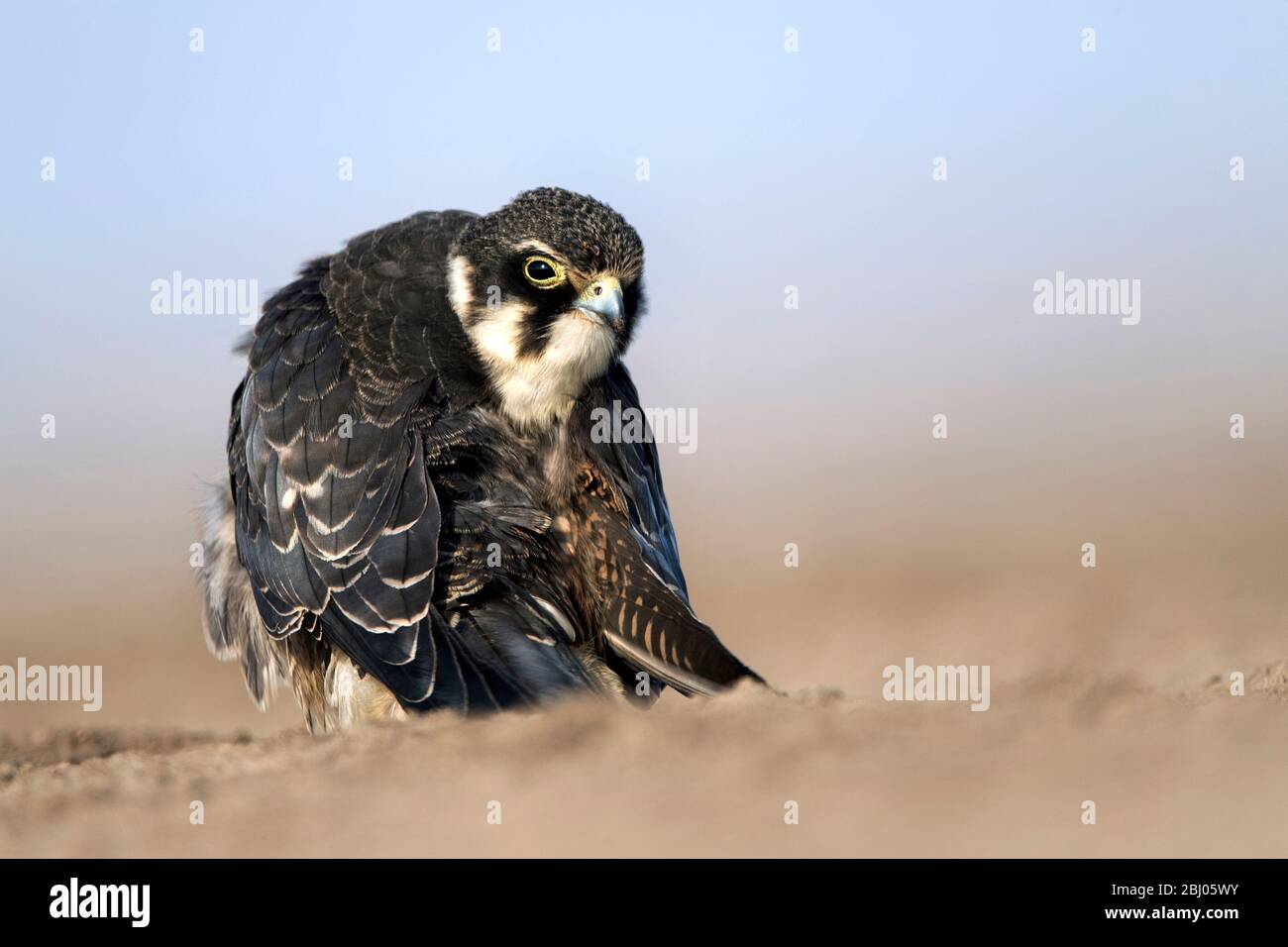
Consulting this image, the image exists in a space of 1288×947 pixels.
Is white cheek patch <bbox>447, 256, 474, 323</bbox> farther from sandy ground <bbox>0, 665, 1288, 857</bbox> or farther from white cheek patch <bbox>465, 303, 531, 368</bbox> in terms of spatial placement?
sandy ground <bbox>0, 665, 1288, 857</bbox>

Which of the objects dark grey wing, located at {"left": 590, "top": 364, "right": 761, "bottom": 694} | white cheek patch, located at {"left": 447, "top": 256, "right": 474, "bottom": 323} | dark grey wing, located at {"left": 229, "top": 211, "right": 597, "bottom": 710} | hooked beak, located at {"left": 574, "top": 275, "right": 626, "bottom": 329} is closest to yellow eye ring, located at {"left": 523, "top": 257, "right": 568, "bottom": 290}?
hooked beak, located at {"left": 574, "top": 275, "right": 626, "bottom": 329}

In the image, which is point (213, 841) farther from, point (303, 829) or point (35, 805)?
point (35, 805)

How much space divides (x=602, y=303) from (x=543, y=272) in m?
0.28

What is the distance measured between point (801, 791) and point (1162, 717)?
1186 millimetres

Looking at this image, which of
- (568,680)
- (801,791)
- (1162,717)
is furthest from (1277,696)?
(568,680)

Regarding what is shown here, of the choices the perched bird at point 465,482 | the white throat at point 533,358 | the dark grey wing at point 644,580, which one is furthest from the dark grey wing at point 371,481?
the dark grey wing at point 644,580

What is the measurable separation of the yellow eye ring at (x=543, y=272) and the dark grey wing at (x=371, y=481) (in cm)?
39

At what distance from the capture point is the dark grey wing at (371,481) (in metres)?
4.96

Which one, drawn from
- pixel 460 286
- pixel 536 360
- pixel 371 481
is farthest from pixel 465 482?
pixel 460 286

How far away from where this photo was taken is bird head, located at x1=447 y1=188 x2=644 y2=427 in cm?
561

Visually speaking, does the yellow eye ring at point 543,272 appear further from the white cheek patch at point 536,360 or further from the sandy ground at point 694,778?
the sandy ground at point 694,778

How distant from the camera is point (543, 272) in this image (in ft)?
18.5

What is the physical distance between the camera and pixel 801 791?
3.65m

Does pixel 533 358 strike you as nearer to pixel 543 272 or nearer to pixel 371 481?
pixel 543 272
